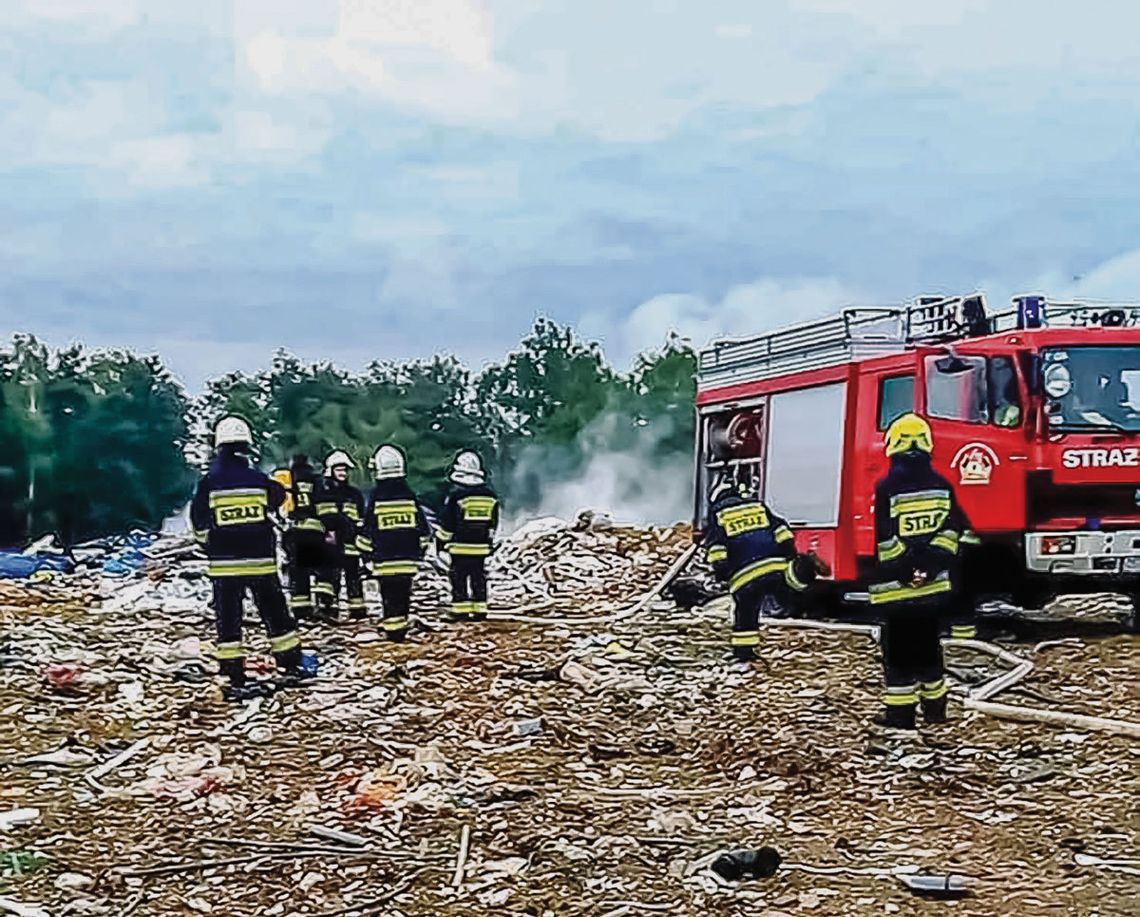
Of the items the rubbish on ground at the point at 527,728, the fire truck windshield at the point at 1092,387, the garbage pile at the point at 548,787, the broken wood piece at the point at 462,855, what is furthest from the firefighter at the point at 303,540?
the broken wood piece at the point at 462,855

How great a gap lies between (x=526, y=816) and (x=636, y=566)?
54.9ft

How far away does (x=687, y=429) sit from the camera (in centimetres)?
4572

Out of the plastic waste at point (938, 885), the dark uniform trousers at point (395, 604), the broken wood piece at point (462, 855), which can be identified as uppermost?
the dark uniform trousers at point (395, 604)

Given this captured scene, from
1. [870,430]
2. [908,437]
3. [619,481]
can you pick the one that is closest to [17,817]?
[908,437]

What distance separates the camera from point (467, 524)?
44.5 ft

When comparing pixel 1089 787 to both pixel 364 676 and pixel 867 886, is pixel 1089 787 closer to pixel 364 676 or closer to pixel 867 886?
pixel 867 886

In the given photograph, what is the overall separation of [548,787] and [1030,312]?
6865 millimetres

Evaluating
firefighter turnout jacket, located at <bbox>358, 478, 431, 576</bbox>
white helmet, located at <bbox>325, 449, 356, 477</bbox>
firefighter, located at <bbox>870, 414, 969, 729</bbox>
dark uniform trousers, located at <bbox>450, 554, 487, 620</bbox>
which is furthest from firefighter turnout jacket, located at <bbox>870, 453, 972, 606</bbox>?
white helmet, located at <bbox>325, 449, 356, 477</bbox>

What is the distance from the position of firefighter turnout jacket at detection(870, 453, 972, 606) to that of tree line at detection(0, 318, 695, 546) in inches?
1053

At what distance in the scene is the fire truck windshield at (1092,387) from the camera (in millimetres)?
11617

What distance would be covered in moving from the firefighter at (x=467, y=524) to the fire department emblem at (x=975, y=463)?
4269 mm

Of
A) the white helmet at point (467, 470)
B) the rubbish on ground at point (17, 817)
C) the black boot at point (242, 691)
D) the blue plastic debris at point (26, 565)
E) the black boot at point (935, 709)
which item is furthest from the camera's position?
the blue plastic debris at point (26, 565)

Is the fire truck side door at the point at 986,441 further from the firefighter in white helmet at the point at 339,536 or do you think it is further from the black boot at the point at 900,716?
the firefighter in white helmet at the point at 339,536

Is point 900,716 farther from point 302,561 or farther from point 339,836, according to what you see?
point 302,561
